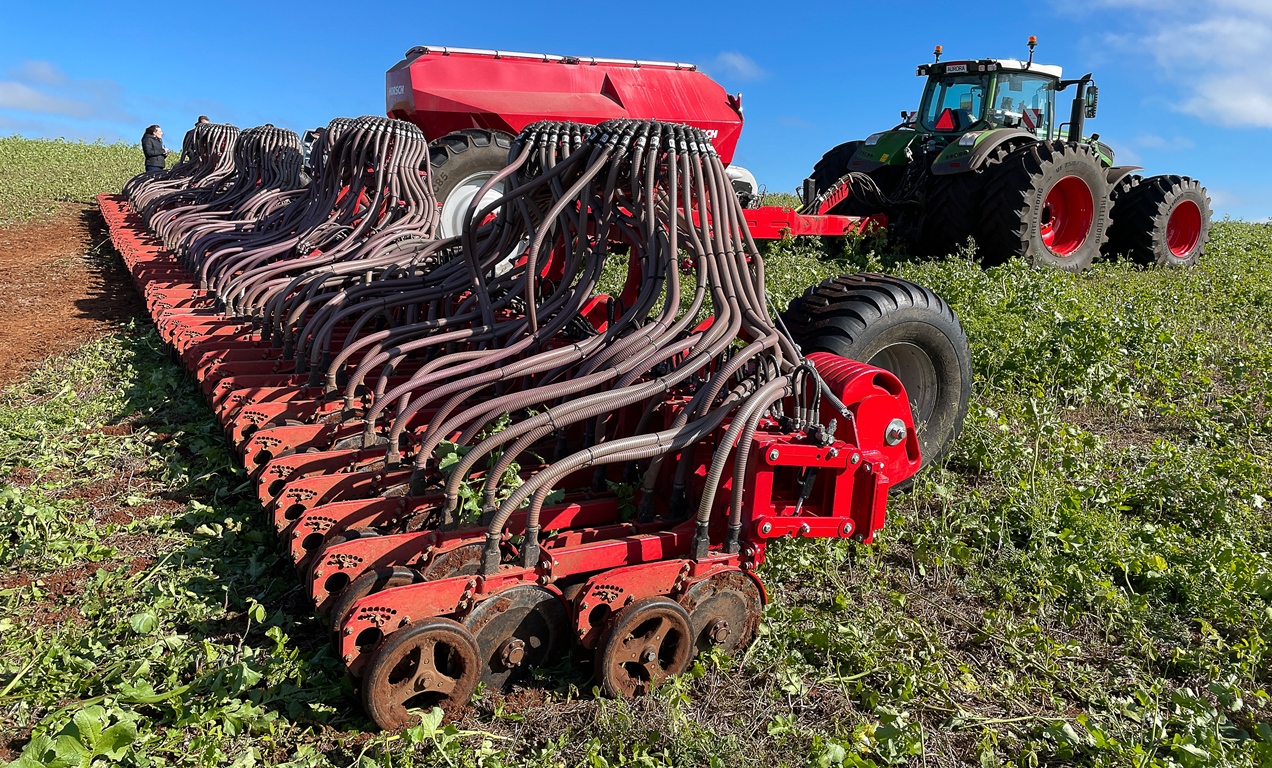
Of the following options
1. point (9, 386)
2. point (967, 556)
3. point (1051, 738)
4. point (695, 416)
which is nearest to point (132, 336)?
point (9, 386)

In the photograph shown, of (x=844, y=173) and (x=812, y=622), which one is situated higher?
(x=844, y=173)

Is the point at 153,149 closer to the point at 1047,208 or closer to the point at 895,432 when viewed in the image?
the point at 1047,208

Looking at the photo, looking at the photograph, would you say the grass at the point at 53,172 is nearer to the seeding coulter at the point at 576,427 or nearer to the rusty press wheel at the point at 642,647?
the seeding coulter at the point at 576,427

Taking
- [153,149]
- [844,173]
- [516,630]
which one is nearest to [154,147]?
[153,149]

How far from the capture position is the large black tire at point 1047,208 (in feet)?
25.6

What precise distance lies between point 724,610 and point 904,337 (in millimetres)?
1618

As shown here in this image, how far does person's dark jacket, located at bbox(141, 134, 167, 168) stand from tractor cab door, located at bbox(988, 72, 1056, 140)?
38.8 feet

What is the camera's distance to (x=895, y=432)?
302cm

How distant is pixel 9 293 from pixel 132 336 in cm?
267

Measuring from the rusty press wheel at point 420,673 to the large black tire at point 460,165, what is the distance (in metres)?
5.53

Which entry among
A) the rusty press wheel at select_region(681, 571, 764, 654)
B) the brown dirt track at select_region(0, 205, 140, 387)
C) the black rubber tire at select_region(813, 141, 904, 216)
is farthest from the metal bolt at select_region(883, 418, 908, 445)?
the black rubber tire at select_region(813, 141, 904, 216)

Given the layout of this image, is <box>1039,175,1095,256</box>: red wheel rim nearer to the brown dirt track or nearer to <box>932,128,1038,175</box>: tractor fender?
<box>932,128,1038,175</box>: tractor fender

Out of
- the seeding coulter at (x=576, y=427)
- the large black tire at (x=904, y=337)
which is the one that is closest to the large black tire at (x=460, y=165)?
the seeding coulter at (x=576, y=427)

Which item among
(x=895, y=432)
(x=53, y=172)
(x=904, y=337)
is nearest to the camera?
(x=895, y=432)
